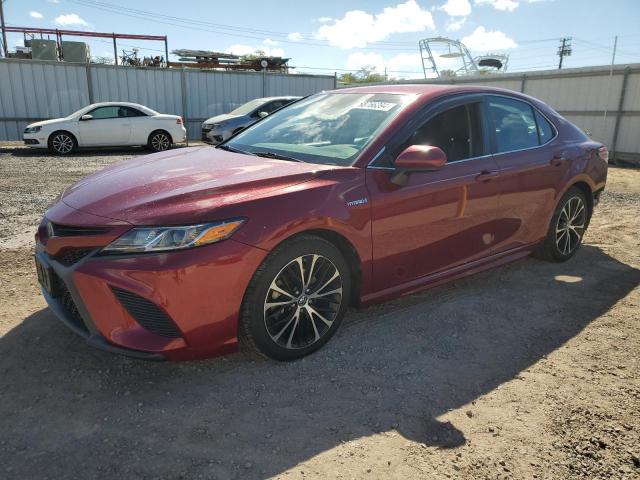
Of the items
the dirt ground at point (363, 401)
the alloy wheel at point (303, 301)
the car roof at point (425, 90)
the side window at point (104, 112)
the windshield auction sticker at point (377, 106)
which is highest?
the car roof at point (425, 90)

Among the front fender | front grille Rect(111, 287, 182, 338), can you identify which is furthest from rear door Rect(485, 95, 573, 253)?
front grille Rect(111, 287, 182, 338)

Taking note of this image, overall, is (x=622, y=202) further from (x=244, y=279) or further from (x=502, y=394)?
(x=244, y=279)


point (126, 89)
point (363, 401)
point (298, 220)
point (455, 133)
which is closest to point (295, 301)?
point (298, 220)

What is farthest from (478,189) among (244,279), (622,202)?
(622,202)

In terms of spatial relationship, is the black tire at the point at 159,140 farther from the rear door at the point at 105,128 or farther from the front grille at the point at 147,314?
the front grille at the point at 147,314

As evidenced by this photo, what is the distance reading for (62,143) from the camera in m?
13.0

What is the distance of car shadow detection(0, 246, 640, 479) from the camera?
2.18 m

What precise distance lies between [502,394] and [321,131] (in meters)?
2.06

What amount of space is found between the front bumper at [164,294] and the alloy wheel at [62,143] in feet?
39.0

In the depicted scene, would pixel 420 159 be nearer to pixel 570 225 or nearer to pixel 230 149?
pixel 230 149

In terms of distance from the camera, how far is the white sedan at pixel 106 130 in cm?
1281

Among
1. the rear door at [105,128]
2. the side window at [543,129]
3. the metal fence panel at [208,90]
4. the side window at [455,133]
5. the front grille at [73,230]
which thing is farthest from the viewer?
the metal fence panel at [208,90]

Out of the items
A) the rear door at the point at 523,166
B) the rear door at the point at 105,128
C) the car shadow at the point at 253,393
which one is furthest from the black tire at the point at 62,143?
the rear door at the point at 523,166

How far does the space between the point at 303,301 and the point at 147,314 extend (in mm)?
867
